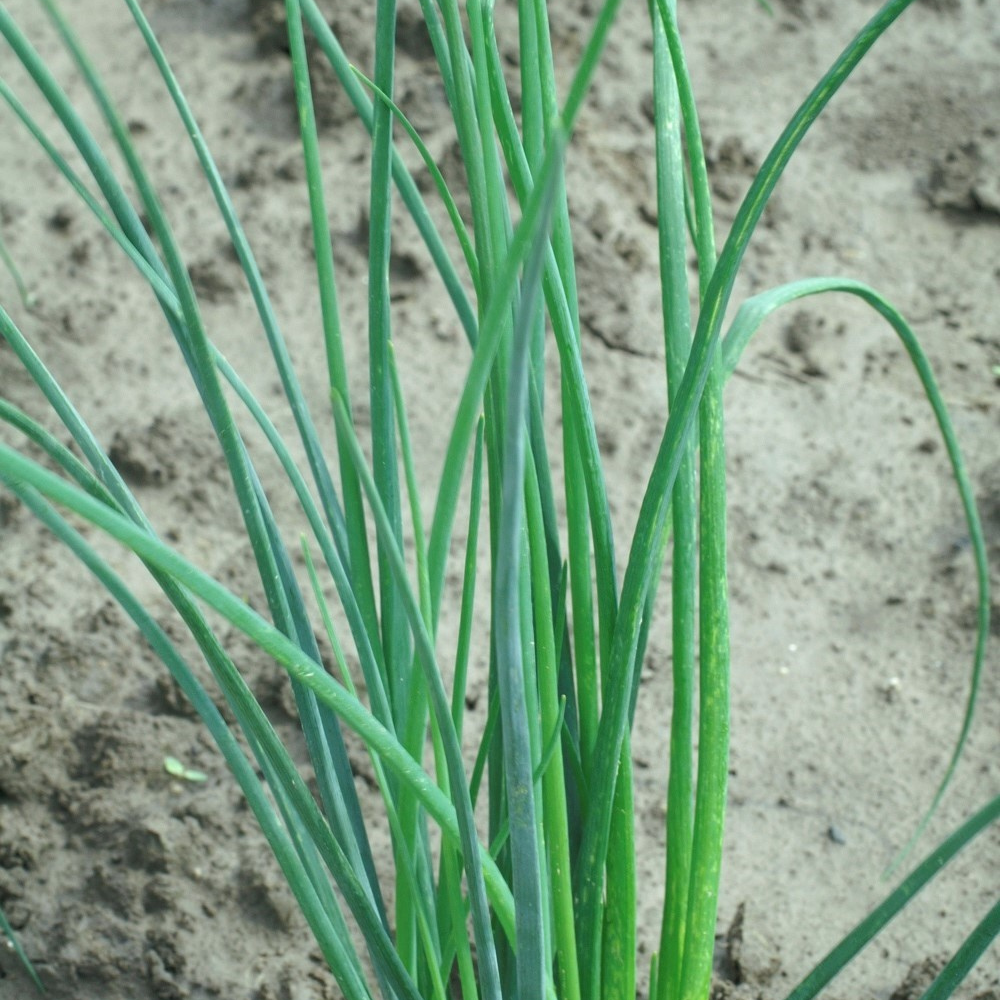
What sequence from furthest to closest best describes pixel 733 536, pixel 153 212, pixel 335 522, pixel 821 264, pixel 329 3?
pixel 329 3 < pixel 821 264 < pixel 733 536 < pixel 335 522 < pixel 153 212

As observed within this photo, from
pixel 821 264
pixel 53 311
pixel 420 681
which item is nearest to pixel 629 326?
pixel 821 264

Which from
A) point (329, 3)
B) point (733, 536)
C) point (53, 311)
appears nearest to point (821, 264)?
→ point (733, 536)

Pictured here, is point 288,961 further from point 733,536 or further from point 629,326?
point 629,326

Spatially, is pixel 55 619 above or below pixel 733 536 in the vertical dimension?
below

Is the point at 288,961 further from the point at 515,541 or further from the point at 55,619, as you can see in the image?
the point at 515,541

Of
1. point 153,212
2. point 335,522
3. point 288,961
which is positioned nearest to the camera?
point 153,212

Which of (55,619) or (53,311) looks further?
(53,311)

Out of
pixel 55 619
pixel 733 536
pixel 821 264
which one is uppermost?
pixel 821 264
